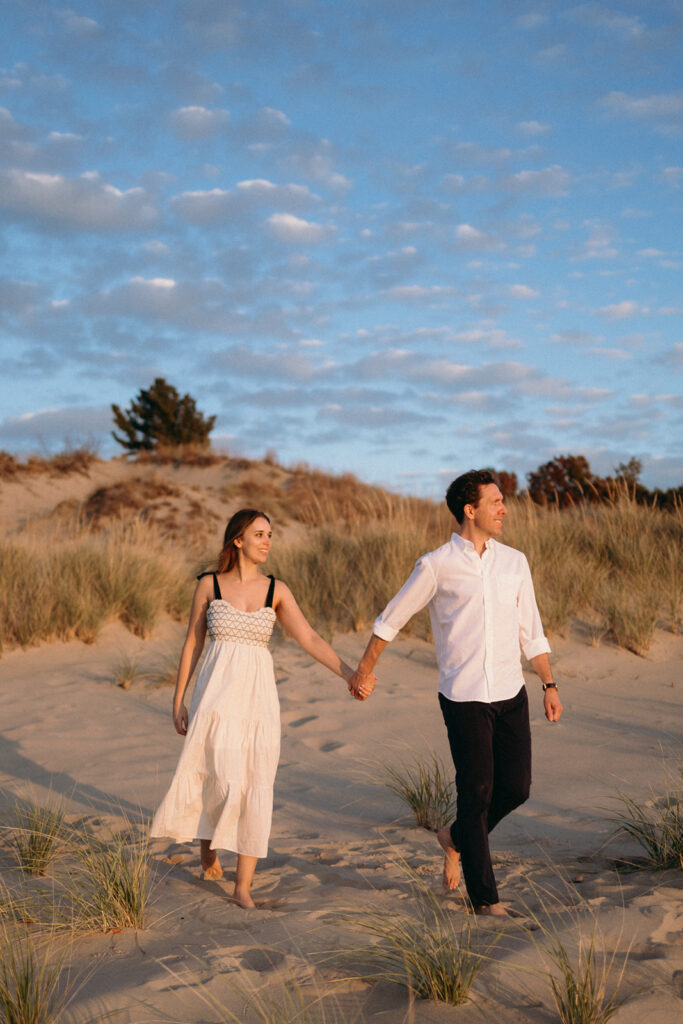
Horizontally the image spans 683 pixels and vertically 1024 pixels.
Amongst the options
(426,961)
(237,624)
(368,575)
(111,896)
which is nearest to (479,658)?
(237,624)

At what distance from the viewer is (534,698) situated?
8.59 m

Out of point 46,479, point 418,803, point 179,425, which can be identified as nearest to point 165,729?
point 418,803

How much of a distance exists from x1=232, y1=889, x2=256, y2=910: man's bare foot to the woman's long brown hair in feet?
5.31

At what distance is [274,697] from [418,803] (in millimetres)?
1698

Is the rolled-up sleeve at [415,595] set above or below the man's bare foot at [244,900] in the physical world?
above

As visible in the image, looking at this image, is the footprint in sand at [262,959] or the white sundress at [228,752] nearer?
the footprint in sand at [262,959]

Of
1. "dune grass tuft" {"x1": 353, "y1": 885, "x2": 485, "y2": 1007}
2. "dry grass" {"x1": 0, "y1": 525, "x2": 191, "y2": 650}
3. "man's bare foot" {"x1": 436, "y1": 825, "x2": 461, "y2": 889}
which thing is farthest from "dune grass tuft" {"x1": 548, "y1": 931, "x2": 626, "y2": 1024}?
"dry grass" {"x1": 0, "y1": 525, "x2": 191, "y2": 650}

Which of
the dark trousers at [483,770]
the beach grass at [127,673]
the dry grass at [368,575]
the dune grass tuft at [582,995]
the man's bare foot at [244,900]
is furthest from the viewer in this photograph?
the dry grass at [368,575]

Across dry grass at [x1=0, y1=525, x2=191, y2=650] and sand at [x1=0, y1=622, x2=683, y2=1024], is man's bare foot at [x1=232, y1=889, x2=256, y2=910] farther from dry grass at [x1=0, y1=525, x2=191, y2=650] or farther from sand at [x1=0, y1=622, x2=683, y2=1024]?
dry grass at [x1=0, y1=525, x2=191, y2=650]

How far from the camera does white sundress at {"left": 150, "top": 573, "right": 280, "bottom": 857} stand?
4324mm

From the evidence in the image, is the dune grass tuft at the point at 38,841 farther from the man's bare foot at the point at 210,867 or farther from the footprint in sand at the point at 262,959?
the footprint in sand at the point at 262,959

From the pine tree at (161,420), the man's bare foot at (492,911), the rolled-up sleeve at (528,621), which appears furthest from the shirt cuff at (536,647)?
the pine tree at (161,420)

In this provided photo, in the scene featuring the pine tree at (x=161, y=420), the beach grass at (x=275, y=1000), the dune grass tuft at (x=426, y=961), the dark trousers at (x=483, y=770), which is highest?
the pine tree at (x=161, y=420)

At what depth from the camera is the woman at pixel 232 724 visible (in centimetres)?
433
